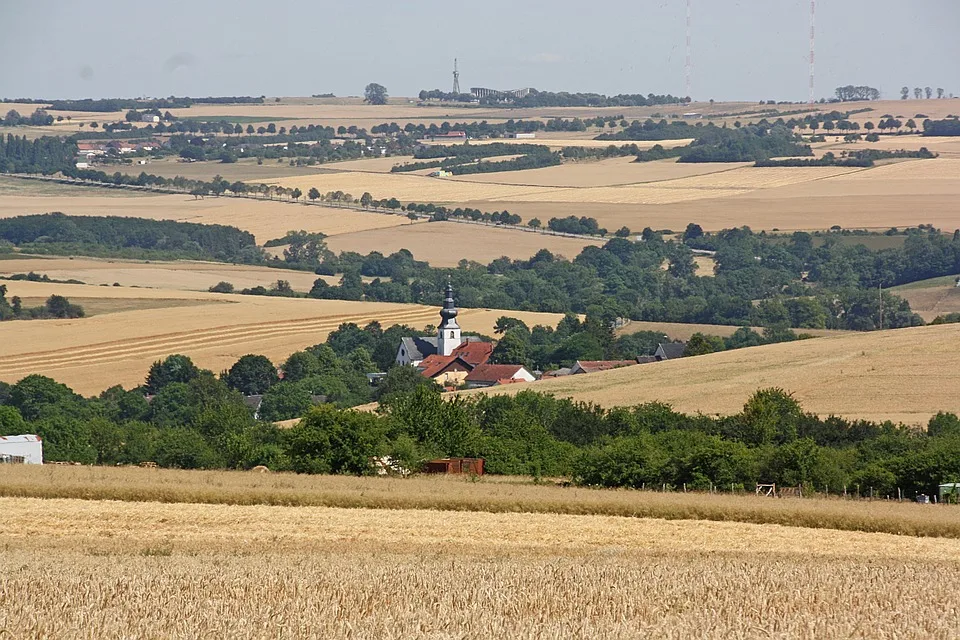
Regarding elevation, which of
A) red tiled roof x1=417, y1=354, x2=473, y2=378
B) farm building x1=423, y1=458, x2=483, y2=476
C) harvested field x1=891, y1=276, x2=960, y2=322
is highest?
farm building x1=423, y1=458, x2=483, y2=476

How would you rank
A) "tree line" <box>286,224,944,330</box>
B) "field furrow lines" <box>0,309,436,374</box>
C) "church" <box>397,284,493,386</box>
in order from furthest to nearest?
1. "tree line" <box>286,224,944,330</box>
2. "church" <box>397,284,493,386</box>
3. "field furrow lines" <box>0,309,436,374</box>

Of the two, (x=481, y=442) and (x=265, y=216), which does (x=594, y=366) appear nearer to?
(x=481, y=442)

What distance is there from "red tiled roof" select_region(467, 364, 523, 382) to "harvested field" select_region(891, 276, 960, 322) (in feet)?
123

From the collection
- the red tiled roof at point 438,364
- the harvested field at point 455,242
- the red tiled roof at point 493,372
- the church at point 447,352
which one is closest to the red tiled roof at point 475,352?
the church at point 447,352

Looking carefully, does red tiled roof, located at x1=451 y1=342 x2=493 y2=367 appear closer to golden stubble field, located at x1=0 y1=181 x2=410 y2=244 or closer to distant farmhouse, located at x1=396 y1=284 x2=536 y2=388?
distant farmhouse, located at x1=396 y1=284 x2=536 y2=388

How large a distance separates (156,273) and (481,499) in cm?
10814

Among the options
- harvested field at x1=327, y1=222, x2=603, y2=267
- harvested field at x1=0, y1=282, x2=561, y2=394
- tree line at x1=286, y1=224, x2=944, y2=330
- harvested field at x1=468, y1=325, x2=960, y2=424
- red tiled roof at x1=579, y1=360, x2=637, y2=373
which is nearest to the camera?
harvested field at x1=468, y1=325, x2=960, y2=424

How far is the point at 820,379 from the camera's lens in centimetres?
7275

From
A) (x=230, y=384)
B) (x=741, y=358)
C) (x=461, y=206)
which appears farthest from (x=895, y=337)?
(x=461, y=206)

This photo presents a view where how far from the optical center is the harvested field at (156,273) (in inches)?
5266

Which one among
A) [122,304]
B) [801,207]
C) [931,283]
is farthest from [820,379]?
[801,207]

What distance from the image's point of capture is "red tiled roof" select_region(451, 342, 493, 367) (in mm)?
103744

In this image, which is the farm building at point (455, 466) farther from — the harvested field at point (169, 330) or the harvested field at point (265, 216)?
the harvested field at point (265, 216)

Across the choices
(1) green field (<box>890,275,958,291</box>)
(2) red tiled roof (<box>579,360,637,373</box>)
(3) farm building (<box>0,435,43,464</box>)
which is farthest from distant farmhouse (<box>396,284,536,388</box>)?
(1) green field (<box>890,275,958,291</box>)
